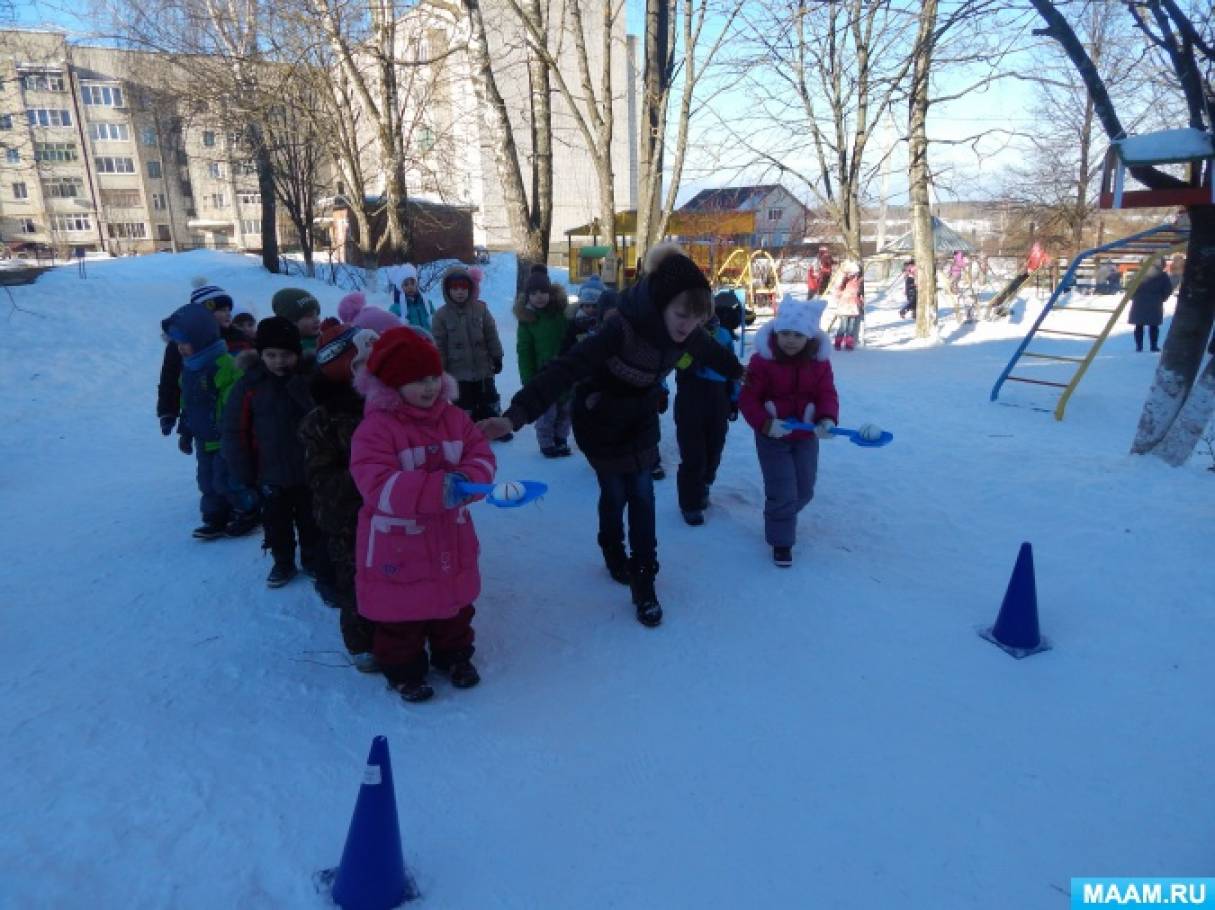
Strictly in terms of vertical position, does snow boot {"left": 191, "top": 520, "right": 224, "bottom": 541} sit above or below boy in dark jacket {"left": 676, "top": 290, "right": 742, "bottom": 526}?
below

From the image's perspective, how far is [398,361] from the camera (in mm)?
2664

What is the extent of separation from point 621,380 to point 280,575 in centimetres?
221

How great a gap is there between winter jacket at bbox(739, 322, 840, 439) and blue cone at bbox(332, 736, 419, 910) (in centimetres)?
273

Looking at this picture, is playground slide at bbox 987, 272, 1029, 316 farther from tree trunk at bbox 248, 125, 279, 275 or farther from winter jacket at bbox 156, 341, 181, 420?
tree trunk at bbox 248, 125, 279, 275

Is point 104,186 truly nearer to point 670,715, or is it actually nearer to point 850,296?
point 850,296

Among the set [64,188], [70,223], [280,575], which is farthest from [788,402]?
[70,223]

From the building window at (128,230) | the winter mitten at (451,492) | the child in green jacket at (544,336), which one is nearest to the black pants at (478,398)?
the child in green jacket at (544,336)

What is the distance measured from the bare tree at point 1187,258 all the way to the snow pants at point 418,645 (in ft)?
17.7

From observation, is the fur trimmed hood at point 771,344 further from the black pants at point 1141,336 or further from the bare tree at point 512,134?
the black pants at point 1141,336

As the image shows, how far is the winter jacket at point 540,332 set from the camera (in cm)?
610

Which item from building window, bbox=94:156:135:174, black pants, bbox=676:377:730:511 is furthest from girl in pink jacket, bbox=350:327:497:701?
building window, bbox=94:156:135:174

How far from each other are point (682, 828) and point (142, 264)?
22.1 metres

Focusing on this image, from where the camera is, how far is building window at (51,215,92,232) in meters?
50.5

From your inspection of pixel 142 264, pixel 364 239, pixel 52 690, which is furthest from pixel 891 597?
pixel 142 264
